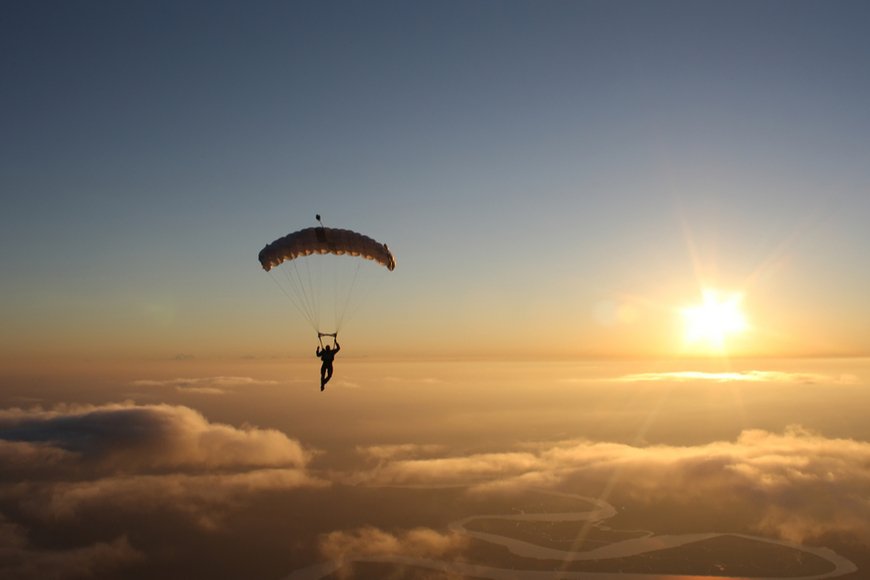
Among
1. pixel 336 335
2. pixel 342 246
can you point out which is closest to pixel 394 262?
pixel 342 246

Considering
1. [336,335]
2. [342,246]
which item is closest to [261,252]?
[342,246]

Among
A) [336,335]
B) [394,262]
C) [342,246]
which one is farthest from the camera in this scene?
[394,262]

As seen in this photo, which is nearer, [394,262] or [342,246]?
[342,246]

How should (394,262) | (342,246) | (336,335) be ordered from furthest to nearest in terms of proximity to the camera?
(394,262)
(342,246)
(336,335)

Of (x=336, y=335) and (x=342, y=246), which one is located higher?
(x=342, y=246)

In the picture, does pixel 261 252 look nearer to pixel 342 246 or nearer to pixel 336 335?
pixel 342 246
